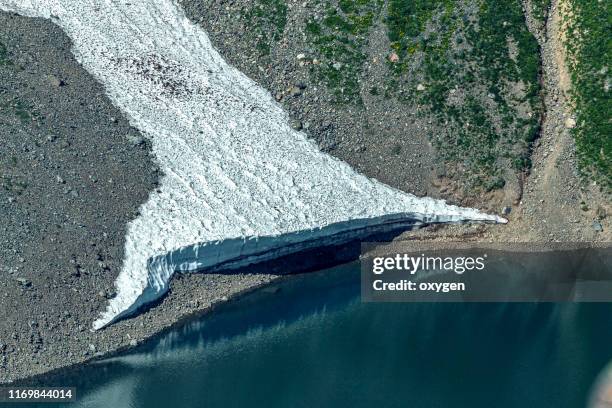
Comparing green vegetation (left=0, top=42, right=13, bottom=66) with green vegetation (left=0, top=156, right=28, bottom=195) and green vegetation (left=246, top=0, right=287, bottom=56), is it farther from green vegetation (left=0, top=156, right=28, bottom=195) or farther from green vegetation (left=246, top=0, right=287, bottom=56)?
green vegetation (left=246, top=0, right=287, bottom=56)

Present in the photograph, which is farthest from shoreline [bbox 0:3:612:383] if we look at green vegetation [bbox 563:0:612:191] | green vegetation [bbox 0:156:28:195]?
green vegetation [bbox 563:0:612:191]

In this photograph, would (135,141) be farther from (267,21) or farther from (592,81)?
(592,81)

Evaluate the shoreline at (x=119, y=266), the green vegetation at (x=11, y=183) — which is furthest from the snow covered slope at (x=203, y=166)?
the green vegetation at (x=11, y=183)

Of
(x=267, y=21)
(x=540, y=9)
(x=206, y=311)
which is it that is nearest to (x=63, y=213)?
(x=206, y=311)

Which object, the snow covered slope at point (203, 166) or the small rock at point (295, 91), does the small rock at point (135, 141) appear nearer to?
the snow covered slope at point (203, 166)

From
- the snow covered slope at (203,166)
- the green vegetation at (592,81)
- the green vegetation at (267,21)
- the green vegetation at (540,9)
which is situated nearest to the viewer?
the snow covered slope at (203,166)

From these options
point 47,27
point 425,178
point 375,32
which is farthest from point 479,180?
point 47,27

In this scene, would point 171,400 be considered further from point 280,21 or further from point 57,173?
point 280,21
